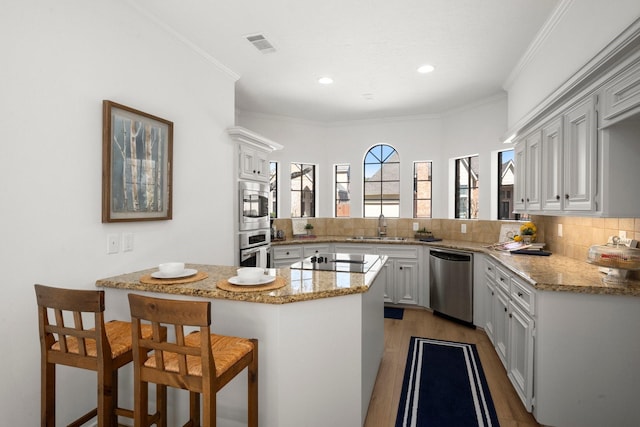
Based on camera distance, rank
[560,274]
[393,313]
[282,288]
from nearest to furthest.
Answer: [282,288] → [560,274] → [393,313]

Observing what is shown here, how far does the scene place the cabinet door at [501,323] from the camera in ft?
9.39

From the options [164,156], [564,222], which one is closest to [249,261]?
[164,156]

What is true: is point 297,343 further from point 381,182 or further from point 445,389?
point 381,182

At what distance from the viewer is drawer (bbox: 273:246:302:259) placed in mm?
4711

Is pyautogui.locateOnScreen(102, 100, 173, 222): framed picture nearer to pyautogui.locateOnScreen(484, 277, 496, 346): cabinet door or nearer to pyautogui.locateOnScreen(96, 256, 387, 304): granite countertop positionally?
pyautogui.locateOnScreen(96, 256, 387, 304): granite countertop

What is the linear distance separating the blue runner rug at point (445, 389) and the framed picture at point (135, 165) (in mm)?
2288

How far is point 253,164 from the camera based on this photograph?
154 inches

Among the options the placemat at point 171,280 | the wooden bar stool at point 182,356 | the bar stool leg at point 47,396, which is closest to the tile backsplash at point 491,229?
the wooden bar stool at point 182,356

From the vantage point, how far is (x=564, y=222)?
308 centimetres

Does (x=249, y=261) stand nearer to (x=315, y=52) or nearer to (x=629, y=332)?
(x=315, y=52)

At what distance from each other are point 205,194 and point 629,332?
3171mm

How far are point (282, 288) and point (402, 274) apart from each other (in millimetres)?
3185

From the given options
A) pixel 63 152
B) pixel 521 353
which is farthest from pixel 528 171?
pixel 63 152

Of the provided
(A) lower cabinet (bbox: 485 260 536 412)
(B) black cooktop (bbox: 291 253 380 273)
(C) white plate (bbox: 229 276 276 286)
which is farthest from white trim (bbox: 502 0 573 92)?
(C) white plate (bbox: 229 276 276 286)
